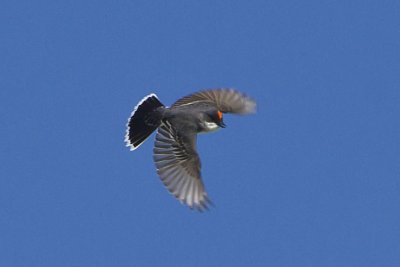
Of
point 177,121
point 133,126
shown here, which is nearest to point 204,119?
point 177,121

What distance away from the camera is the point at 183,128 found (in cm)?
1084

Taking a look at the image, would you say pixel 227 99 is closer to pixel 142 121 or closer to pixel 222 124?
pixel 222 124

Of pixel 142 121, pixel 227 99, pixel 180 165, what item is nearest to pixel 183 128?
pixel 180 165

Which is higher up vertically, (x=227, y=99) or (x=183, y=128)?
(x=227, y=99)

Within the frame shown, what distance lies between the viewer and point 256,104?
12195 millimetres

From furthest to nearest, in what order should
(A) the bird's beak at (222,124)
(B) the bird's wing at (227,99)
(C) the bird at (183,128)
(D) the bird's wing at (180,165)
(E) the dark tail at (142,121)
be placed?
(B) the bird's wing at (227,99) → (E) the dark tail at (142,121) → (A) the bird's beak at (222,124) → (C) the bird at (183,128) → (D) the bird's wing at (180,165)

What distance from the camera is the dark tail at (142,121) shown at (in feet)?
A: 37.3

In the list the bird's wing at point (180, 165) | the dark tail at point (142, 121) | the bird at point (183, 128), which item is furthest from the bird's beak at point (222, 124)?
the dark tail at point (142, 121)

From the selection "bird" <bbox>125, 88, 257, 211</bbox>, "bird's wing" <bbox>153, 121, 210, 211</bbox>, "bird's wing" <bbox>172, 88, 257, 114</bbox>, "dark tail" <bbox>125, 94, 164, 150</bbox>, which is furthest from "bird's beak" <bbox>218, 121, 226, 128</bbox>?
"dark tail" <bbox>125, 94, 164, 150</bbox>

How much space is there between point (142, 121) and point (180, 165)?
1100 millimetres

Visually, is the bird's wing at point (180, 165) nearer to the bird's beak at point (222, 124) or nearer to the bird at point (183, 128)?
the bird at point (183, 128)

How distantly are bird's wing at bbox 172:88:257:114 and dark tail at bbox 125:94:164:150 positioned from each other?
24.2 inches

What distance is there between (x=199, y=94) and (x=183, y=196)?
7.02ft

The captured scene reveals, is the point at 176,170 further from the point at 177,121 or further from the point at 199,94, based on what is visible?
the point at 199,94
